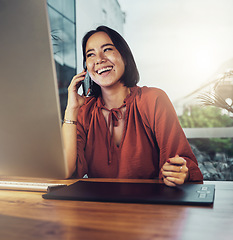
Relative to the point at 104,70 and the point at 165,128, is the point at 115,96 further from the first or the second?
the point at 165,128

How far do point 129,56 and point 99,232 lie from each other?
1.53m

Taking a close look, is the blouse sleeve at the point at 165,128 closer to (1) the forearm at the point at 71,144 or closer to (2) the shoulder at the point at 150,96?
(2) the shoulder at the point at 150,96

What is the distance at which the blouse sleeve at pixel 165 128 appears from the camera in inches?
55.1

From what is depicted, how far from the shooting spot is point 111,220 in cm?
50

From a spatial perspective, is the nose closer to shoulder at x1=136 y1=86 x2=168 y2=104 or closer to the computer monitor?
shoulder at x1=136 y1=86 x2=168 y2=104

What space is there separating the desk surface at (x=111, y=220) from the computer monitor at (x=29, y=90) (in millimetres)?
91

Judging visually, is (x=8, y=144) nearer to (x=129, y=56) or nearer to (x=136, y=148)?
(x=136, y=148)

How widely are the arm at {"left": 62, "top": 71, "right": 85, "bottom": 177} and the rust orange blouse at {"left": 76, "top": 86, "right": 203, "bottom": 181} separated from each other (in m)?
0.06

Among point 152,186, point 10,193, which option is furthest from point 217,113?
point 10,193

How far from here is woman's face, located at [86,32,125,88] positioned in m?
1.81

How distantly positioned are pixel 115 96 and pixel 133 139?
37 centimetres

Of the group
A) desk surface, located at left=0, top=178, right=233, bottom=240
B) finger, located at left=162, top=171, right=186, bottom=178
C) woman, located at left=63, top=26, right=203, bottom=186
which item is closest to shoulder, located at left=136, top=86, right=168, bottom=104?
woman, located at left=63, top=26, right=203, bottom=186

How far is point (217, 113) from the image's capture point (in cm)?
325

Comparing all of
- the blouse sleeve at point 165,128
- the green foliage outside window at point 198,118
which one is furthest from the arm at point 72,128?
the green foliage outside window at point 198,118
